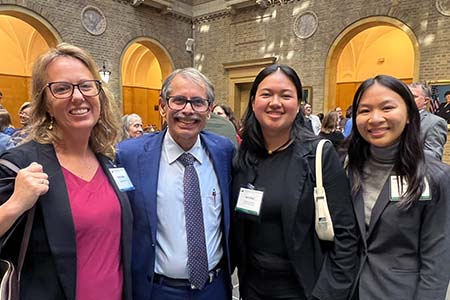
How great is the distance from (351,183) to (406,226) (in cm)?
31

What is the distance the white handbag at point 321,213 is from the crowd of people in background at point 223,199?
0.11ft

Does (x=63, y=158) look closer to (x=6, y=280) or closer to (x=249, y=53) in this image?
(x=6, y=280)

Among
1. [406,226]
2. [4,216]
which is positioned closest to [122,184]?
[4,216]

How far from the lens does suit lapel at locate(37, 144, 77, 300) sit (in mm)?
1187

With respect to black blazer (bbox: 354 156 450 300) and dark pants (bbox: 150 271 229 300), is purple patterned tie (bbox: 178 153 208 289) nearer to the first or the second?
dark pants (bbox: 150 271 229 300)

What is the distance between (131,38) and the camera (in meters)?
11.8

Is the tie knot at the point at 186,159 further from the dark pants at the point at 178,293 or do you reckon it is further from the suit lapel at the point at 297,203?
the dark pants at the point at 178,293

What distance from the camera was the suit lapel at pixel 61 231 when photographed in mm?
1187

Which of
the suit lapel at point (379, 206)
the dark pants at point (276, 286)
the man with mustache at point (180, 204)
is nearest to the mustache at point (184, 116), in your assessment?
the man with mustache at point (180, 204)

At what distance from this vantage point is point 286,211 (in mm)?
1531

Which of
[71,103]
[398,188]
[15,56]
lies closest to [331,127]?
[398,188]

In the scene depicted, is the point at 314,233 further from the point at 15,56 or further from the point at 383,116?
the point at 15,56

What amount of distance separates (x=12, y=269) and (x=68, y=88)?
69 cm

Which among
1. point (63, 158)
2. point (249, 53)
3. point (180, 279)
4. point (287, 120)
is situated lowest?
point (180, 279)
